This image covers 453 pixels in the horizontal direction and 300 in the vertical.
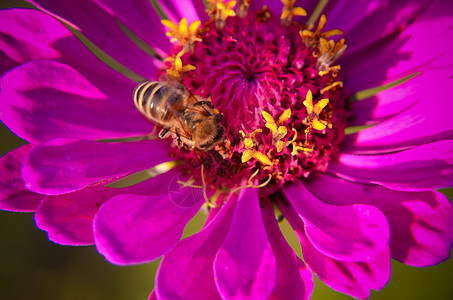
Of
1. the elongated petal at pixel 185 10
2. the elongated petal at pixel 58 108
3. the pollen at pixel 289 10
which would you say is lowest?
the pollen at pixel 289 10

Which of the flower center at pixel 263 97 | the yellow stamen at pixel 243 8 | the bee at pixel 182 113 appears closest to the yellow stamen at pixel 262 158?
the flower center at pixel 263 97

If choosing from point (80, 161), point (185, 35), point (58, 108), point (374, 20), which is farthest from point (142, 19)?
point (374, 20)

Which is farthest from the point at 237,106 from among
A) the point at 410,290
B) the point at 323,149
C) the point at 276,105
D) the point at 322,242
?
the point at 410,290

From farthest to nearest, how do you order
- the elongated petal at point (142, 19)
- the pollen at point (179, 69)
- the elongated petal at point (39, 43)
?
the elongated petal at point (142, 19) < the pollen at point (179, 69) < the elongated petal at point (39, 43)

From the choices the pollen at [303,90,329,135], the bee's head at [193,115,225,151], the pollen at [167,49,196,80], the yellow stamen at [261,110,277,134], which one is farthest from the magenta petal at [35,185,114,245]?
the pollen at [303,90,329,135]

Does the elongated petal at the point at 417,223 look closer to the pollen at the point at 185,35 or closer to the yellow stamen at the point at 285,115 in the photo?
the yellow stamen at the point at 285,115

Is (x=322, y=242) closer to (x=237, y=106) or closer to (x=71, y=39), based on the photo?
(x=237, y=106)
